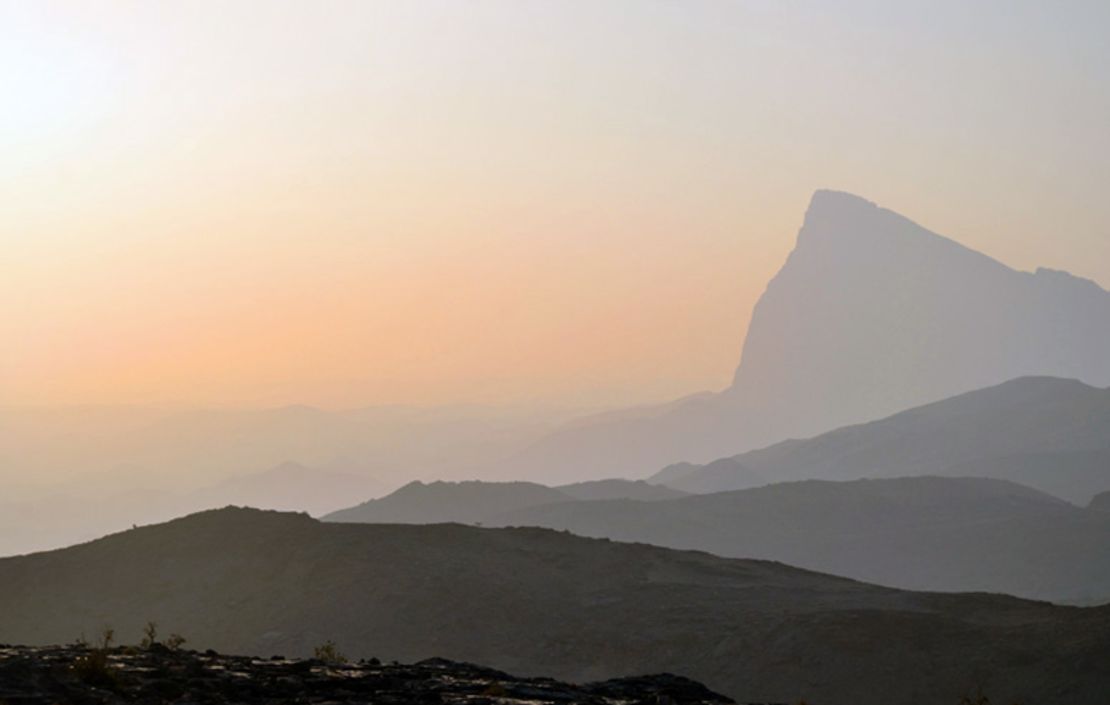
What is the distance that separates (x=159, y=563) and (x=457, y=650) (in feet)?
56.3

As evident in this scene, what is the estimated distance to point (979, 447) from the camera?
16525 cm

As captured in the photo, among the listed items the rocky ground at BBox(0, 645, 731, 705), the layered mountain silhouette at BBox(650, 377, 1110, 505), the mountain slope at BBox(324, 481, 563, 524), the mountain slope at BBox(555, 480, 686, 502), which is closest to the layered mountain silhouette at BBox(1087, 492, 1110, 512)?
the layered mountain silhouette at BBox(650, 377, 1110, 505)

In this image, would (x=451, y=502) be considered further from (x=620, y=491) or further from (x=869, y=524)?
(x=869, y=524)

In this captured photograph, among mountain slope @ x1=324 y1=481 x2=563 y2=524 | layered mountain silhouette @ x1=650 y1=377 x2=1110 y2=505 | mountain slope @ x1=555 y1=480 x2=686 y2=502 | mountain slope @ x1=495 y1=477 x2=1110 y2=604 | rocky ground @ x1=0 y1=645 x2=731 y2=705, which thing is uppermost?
layered mountain silhouette @ x1=650 y1=377 x2=1110 y2=505

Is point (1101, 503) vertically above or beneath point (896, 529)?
above

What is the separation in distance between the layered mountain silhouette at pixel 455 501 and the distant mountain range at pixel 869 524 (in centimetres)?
21

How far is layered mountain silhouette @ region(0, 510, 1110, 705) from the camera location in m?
34.3

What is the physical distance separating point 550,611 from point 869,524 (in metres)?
76.9

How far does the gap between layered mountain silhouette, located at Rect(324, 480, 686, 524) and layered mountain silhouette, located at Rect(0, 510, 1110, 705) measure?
69.7 meters

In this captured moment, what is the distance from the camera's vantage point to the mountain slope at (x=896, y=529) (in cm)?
9469

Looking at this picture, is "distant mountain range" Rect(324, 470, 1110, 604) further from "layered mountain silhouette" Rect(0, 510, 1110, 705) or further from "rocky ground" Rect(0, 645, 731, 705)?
"rocky ground" Rect(0, 645, 731, 705)

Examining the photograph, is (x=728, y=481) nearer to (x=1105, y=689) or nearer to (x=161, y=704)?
(x=1105, y=689)

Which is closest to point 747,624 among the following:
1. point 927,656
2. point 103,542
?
point 927,656

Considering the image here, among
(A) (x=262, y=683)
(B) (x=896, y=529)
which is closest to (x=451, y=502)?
(B) (x=896, y=529)
